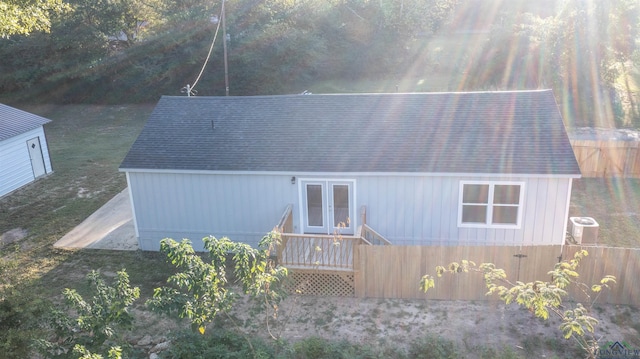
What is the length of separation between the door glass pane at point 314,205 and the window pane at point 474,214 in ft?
11.4

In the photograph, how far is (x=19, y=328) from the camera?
7020mm

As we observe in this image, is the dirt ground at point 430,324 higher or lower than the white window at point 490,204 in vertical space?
lower

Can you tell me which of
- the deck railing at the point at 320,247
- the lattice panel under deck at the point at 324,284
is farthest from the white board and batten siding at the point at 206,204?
the lattice panel under deck at the point at 324,284

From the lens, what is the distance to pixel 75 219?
15.1 m

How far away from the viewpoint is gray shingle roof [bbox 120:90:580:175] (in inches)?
436

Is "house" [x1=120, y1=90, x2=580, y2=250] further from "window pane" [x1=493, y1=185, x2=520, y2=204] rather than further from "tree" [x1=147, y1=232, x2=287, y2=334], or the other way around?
"tree" [x1=147, y1=232, x2=287, y2=334]

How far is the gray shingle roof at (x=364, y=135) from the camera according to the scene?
1108 cm

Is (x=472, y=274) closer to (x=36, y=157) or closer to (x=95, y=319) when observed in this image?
(x=95, y=319)

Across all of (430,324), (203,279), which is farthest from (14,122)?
(430,324)

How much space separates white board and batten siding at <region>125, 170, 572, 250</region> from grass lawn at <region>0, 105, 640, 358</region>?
1.38m

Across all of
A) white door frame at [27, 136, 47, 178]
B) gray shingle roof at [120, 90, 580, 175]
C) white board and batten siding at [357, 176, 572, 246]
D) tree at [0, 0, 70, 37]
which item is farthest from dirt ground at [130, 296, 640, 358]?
white door frame at [27, 136, 47, 178]

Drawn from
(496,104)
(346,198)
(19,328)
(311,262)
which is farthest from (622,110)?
(19,328)

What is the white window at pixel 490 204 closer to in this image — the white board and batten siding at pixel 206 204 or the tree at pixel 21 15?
the white board and batten siding at pixel 206 204

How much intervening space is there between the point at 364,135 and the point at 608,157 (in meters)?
10.4
